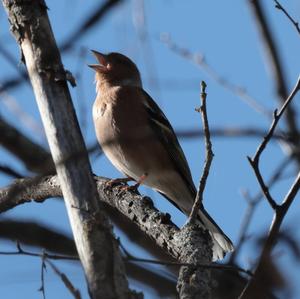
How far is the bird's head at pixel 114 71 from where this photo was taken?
7160mm

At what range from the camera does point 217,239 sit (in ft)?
17.4

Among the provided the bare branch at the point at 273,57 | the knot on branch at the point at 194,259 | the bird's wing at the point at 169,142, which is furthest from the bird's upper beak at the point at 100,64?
the knot on branch at the point at 194,259

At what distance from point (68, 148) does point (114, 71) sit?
15.5 feet

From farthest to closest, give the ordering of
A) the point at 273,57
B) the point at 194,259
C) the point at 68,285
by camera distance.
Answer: the point at 273,57 → the point at 194,259 → the point at 68,285

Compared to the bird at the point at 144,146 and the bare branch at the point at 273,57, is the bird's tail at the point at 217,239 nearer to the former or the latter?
the bird at the point at 144,146

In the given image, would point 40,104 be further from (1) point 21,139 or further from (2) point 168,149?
(2) point 168,149

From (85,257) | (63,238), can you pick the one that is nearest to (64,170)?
(85,257)

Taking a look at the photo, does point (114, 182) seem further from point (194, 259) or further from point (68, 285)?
point (68, 285)

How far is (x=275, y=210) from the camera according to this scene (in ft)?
8.39

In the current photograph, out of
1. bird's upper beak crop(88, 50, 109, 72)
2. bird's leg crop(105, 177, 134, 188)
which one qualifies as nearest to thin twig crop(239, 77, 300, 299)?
bird's leg crop(105, 177, 134, 188)

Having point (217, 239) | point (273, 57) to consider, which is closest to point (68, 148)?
point (273, 57)

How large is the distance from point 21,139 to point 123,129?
1.46 metres

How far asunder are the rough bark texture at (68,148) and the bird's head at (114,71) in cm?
385

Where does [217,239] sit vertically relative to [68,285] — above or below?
above
